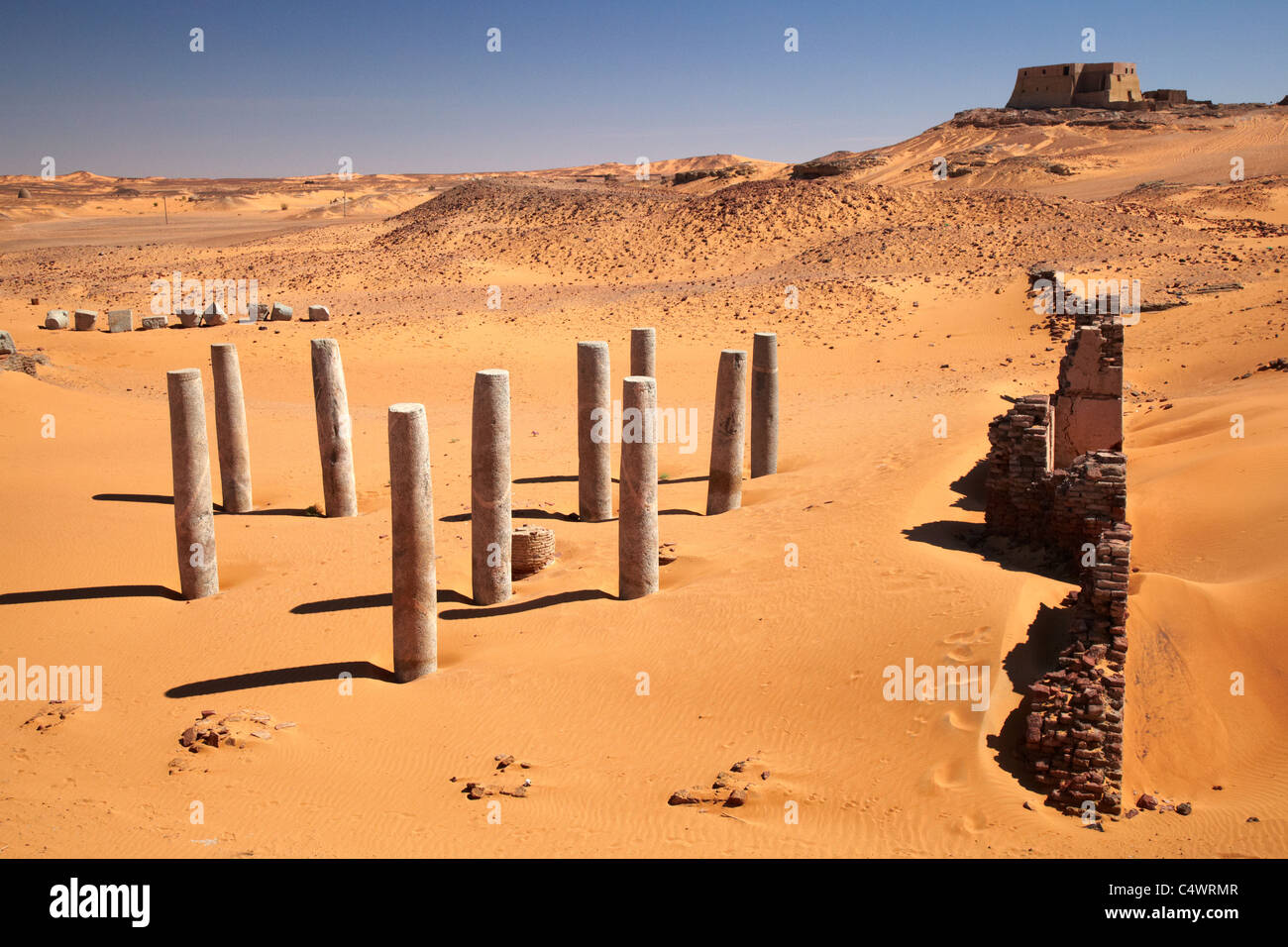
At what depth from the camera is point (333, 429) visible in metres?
17.5

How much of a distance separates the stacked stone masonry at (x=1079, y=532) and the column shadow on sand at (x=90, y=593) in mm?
12007

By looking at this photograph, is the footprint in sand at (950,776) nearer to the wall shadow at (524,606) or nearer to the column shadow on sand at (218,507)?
the wall shadow at (524,606)

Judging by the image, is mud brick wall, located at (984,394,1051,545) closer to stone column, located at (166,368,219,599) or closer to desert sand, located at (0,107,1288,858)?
desert sand, located at (0,107,1288,858)

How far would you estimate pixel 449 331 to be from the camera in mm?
34531

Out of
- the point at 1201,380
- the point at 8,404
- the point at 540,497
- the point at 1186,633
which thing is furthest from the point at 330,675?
the point at 1201,380

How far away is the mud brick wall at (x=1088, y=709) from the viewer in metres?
8.86

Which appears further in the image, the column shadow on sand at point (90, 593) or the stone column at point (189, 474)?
the column shadow on sand at point (90, 593)

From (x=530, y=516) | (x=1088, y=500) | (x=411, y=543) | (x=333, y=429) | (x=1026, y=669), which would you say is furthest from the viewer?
(x=530, y=516)

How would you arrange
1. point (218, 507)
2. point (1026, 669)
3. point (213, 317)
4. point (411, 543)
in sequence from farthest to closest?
point (213, 317), point (218, 507), point (411, 543), point (1026, 669)

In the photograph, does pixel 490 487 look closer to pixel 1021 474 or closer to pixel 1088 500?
pixel 1021 474

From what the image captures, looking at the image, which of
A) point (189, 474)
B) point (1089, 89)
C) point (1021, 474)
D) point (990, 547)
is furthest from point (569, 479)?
point (1089, 89)

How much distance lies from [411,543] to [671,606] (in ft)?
11.9

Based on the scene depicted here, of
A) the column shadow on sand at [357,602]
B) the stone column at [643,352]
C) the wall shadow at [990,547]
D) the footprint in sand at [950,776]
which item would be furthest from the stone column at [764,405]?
the footprint in sand at [950,776]

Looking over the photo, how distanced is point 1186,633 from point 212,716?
11.0 meters
